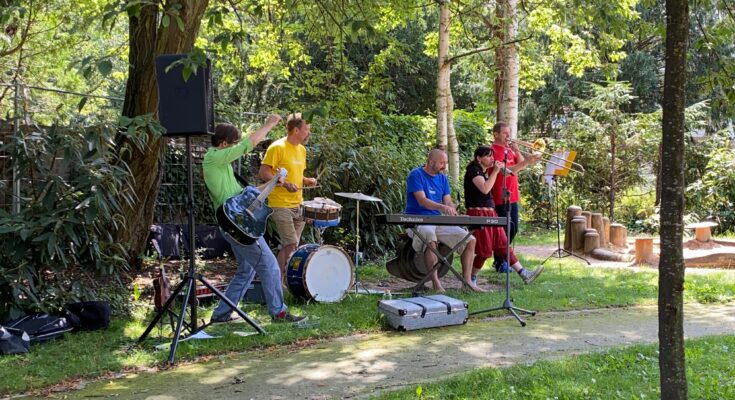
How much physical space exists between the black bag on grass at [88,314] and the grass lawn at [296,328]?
11cm

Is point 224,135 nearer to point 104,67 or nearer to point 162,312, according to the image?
point 162,312

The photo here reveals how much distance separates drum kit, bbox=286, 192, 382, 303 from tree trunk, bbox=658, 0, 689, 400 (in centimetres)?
406

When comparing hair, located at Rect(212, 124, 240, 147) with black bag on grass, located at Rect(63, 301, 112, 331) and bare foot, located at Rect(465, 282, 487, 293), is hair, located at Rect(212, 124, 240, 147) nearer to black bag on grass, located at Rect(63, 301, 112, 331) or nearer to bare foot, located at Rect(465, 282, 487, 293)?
black bag on grass, located at Rect(63, 301, 112, 331)

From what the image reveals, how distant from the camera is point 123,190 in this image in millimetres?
7328

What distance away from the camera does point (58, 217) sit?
20.6ft

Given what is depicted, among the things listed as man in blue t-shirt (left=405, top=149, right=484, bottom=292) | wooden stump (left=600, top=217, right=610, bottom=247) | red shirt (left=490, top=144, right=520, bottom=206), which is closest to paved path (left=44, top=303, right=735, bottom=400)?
man in blue t-shirt (left=405, top=149, right=484, bottom=292)

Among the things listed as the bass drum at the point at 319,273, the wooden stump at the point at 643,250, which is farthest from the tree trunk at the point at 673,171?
the wooden stump at the point at 643,250

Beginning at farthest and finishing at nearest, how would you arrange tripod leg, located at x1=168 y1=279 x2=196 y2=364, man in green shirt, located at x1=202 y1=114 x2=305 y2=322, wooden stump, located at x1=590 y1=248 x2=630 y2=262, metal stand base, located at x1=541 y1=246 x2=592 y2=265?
wooden stump, located at x1=590 y1=248 x2=630 y2=262
metal stand base, located at x1=541 y1=246 x2=592 y2=265
man in green shirt, located at x1=202 y1=114 x2=305 y2=322
tripod leg, located at x1=168 y1=279 x2=196 y2=364

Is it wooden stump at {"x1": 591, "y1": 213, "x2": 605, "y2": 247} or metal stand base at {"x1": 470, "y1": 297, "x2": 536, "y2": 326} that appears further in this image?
wooden stump at {"x1": 591, "y1": 213, "x2": 605, "y2": 247}

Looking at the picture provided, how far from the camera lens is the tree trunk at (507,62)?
1219 centimetres

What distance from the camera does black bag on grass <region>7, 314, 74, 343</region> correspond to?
18.3ft

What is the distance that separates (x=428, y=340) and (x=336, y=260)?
5.29 feet

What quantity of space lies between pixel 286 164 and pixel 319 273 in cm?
114

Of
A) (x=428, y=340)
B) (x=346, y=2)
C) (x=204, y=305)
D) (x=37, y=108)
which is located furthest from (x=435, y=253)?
(x=37, y=108)
